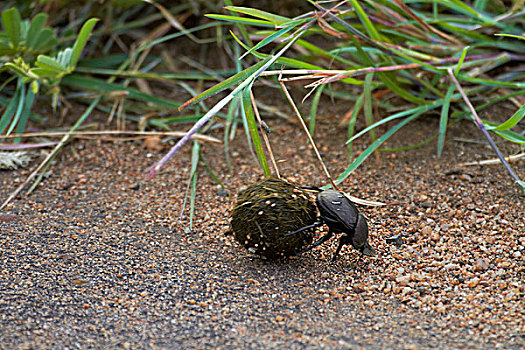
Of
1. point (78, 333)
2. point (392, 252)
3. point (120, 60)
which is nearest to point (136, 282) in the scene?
point (78, 333)

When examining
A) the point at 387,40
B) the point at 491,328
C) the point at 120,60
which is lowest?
the point at 491,328

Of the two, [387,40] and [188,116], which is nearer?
[387,40]

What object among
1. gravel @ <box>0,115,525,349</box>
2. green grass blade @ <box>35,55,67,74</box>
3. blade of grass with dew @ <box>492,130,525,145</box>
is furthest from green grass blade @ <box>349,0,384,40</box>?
green grass blade @ <box>35,55,67,74</box>

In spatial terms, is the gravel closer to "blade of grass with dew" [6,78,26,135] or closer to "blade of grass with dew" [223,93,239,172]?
"blade of grass with dew" [223,93,239,172]

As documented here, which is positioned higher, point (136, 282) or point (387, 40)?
point (387, 40)

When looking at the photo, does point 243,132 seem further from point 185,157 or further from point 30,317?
point 30,317

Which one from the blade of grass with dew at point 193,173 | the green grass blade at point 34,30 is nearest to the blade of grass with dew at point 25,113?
the green grass blade at point 34,30

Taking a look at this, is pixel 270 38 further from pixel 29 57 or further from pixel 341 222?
pixel 29 57

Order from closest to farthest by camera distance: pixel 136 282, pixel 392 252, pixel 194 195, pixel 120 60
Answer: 1. pixel 136 282
2. pixel 392 252
3. pixel 194 195
4. pixel 120 60
